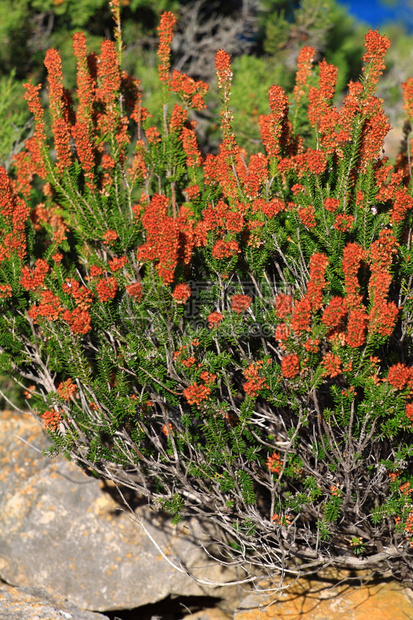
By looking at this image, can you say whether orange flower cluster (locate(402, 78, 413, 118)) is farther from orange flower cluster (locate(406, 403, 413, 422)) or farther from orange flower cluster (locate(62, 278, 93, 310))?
orange flower cluster (locate(62, 278, 93, 310))

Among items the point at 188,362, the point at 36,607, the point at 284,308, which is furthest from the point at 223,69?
the point at 36,607

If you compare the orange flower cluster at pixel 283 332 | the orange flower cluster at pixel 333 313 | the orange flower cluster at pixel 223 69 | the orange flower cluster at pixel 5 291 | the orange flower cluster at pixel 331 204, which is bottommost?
the orange flower cluster at pixel 5 291

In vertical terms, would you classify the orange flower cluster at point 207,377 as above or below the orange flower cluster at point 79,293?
below

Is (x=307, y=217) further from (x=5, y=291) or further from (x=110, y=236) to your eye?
(x=5, y=291)

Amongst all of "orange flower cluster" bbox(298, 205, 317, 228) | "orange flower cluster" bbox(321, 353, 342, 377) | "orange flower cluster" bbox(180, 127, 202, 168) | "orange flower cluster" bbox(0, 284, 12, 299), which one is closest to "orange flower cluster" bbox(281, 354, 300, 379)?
"orange flower cluster" bbox(321, 353, 342, 377)

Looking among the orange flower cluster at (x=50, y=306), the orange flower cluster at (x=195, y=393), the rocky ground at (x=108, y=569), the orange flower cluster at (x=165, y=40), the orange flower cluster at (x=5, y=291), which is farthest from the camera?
the rocky ground at (x=108, y=569)

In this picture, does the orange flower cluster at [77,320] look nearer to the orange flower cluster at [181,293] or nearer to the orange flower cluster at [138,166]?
the orange flower cluster at [181,293]

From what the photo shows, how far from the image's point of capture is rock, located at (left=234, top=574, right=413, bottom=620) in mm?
3773

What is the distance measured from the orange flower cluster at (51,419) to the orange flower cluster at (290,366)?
56.4 inches

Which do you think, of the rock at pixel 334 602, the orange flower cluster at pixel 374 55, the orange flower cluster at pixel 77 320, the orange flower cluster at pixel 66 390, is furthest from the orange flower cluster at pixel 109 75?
the rock at pixel 334 602

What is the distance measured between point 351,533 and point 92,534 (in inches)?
74.0

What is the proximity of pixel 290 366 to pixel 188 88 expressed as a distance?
2041mm

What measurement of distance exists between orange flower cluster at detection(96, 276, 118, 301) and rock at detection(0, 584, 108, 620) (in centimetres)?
200

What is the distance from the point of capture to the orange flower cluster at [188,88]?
3959mm
